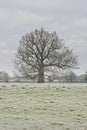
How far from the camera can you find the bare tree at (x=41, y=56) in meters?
69.8

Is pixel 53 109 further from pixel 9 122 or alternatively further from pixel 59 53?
pixel 59 53

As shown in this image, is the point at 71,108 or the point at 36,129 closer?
the point at 36,129

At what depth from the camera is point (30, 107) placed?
52.4ft

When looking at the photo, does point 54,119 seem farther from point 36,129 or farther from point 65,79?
point 65,79

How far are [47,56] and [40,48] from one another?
234 centimetres

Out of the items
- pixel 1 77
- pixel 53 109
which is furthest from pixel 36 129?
pixel 1 77

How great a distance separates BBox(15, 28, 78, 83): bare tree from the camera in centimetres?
6975

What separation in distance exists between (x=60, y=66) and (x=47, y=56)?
3115mm

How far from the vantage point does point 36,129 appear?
10375 millimetres

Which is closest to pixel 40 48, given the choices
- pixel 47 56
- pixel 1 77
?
pixel 47 56

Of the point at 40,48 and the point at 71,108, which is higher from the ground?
the point at 40,48

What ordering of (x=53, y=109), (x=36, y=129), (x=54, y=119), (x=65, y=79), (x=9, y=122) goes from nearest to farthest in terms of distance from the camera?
(x=36, y=129)
(x=9, y=122)
(x=54, y=119)
(x=53, y=109)
(x=65, y=79)

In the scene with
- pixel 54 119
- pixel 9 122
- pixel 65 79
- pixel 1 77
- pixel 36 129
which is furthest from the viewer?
pixel 1 77

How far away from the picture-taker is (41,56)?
234ft
